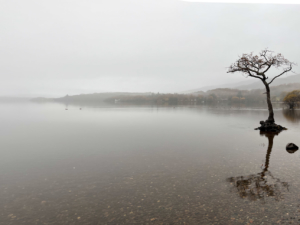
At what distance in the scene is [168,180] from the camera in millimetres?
12461

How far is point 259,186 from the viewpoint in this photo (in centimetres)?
1108

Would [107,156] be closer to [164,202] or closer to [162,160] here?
[162,160]

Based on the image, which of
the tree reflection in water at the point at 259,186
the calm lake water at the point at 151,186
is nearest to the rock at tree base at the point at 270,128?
the calm lake water at the point at 151,186

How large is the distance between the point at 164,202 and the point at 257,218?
4.22 metres

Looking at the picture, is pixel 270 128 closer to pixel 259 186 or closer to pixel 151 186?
pixel 259 186

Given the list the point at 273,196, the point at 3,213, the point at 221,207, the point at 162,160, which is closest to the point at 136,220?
the point at 221,207

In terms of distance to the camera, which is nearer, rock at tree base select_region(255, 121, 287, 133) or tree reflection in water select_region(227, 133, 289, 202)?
tree reflection in water select_region(227, 133, 289, 202)

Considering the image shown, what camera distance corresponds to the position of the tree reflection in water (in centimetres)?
1004

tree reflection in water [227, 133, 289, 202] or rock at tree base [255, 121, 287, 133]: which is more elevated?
rock at tree base [255, 121, 287, 133]

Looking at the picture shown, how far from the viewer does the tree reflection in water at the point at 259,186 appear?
395 inches

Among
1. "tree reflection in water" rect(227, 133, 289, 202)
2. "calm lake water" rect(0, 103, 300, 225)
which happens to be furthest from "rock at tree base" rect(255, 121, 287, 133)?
"tree reflection in water" rect(227, 133, 289, 202)

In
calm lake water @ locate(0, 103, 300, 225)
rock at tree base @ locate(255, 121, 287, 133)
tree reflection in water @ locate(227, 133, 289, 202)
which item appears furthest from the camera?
rock at tree base @ locate(255, 121, 287, 133)

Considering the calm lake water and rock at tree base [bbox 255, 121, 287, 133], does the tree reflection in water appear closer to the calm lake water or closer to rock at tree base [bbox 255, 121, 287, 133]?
the calm lake water

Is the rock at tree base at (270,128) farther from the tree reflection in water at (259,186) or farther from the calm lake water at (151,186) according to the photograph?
the tree reflection in water at (259,186)
